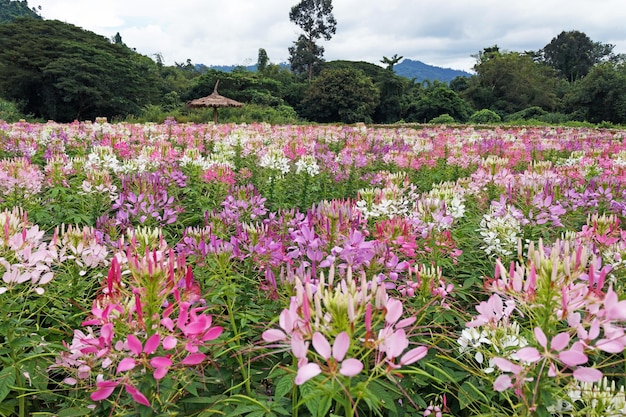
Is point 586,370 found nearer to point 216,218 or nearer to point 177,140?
point 216,218

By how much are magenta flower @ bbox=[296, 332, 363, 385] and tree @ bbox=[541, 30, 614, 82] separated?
7190 cm

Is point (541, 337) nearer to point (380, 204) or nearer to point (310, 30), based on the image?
point (380, 204)

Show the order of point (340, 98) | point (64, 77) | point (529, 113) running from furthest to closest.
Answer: point (340, 98) < point (529, 113) < point (64, 77)

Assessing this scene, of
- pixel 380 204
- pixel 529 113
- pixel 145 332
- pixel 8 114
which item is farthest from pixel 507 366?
pixel 529 113

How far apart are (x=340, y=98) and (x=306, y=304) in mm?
34062

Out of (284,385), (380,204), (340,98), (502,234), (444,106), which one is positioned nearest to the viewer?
(284,385)

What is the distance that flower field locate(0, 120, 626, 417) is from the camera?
38.9 inches

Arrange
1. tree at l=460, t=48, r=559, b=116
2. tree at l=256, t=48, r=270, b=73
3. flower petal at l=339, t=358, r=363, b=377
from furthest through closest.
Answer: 1. tree at l=256, t=48, r=270, b=73
2. tree at l=460, t=48, r=559, b=116
3. flower petal at l=339, t=358, r=363, b=377

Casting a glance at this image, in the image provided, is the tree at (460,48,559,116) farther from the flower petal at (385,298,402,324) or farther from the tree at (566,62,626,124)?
the flower petal at (385,298,402,324)

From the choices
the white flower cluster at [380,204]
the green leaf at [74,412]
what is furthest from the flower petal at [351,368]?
the white flower cluster at [380,204]

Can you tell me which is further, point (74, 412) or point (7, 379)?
point (7, 379)

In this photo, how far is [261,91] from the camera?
1373 inches

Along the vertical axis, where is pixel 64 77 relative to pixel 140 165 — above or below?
above

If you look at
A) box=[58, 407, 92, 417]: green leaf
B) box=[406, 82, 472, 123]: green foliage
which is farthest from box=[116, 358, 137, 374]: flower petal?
box=[406, 82, 472, 123]: green foliage
